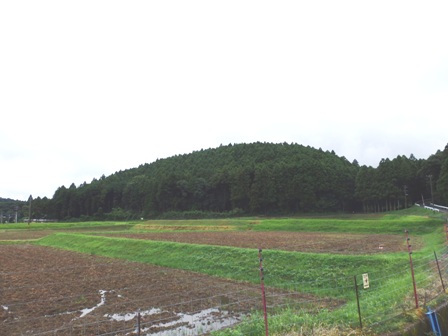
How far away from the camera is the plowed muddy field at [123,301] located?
28.9ft

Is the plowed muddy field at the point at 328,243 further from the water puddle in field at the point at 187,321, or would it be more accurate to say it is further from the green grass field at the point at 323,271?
the water puddle in field at the point at 187,321

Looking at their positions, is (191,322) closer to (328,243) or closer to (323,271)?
(323,271)

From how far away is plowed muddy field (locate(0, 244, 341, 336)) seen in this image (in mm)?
8820

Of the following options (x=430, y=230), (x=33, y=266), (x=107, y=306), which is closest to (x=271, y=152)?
(x=430, y=230)

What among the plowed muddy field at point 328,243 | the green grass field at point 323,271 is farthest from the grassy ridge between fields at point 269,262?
the plowed muddy field at point 328,243

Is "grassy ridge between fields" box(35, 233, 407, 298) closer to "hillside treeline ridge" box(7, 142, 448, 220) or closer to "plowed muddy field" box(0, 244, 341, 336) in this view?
"plowed muddy field" box(0, 244, 341, 336)

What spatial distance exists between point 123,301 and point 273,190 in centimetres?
6119

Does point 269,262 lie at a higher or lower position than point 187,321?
higher

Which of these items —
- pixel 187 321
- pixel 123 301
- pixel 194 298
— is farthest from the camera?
pixel 194 298

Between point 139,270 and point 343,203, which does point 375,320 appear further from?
point 343,203

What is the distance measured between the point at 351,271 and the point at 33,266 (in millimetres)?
17030

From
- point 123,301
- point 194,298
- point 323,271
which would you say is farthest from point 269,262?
point 123,301

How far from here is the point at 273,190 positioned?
71000 millimetres

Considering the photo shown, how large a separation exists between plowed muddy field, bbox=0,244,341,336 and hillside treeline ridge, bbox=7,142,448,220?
4811 centimetres
